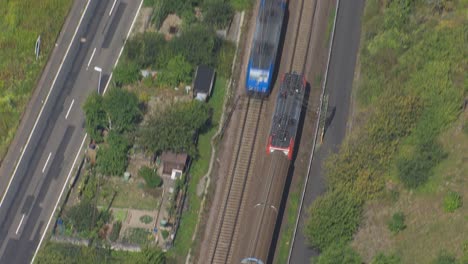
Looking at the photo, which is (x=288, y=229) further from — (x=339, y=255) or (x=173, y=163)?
(x=173, y=163)

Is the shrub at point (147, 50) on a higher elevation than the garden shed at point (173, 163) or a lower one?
higher

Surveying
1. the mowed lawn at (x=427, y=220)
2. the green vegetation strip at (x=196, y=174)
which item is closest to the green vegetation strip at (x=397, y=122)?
the mowed lawn at (x=427, y=220)

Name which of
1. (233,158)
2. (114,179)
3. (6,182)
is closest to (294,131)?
(233,158)

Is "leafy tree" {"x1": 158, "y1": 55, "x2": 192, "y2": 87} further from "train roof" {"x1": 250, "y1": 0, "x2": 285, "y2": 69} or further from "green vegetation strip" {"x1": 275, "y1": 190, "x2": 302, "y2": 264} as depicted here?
"green vegetation strip" {"x1": 275, "y1": 190, "x2": 302, "y2": 264}

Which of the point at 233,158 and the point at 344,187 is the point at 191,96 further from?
the point at 344,187

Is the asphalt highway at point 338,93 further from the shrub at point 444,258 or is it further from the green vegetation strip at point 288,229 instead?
the shrub at point 444,258

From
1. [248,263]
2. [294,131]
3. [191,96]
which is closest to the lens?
[248,263]
